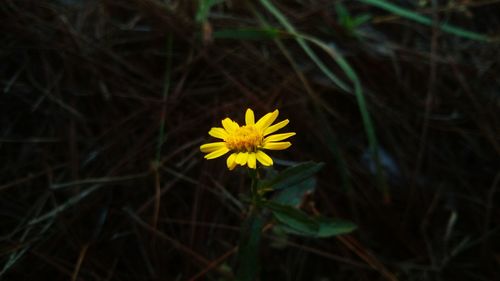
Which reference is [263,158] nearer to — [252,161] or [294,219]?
[252,161]

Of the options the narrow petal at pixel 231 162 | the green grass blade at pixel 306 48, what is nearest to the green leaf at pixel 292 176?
the narrow petal at pixel 231 162

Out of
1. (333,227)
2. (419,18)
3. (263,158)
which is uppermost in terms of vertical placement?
(419,18)

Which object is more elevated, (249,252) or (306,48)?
(306,48)

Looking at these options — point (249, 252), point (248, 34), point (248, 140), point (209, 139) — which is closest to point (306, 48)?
point (248, 34)

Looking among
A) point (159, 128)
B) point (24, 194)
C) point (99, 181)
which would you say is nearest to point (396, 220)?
point (159, 128)

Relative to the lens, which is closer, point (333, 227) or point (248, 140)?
point (248, 140)

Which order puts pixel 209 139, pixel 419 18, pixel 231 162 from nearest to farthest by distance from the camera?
pixel 231 162 < pixel 209 139 < pixel 419 18

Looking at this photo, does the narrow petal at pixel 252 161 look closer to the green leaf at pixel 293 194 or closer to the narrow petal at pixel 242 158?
the narrow petal at pixel 242 158
